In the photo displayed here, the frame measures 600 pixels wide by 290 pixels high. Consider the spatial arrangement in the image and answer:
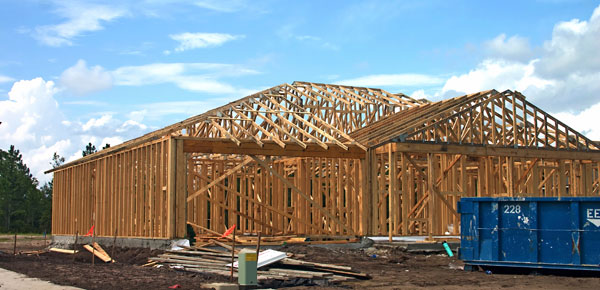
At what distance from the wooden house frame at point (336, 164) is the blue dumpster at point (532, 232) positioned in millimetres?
6405

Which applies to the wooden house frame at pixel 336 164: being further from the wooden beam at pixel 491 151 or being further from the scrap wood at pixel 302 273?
the scrap wood at pixel 302 273

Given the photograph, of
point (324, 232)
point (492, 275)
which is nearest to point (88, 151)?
point (324, 232)

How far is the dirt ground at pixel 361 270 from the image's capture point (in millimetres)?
14211

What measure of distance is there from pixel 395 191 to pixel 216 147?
585 centimetres

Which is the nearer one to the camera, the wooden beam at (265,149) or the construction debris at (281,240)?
the construction debris at (281,240)

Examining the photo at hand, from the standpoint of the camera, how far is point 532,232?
1544 cm

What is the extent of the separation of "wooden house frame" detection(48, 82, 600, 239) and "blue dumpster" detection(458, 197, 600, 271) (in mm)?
6405

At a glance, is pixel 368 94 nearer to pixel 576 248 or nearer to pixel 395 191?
pixel 395 191

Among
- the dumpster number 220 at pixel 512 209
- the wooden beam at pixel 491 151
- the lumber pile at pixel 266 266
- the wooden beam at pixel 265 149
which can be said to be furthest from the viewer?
the wooden beam at pixel 491 151

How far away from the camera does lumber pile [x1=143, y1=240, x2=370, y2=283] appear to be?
15.1 m

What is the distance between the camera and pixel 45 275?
16.8m

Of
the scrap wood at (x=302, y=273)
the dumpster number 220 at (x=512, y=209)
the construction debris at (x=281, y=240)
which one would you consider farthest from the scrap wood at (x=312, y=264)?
the construction debris at (x=281, y=240)

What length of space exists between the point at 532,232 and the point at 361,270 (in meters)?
3.97

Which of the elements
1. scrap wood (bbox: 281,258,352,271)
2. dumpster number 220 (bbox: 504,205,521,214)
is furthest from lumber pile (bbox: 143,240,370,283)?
dumpster number 220 (bbox: 504,205,521,214)
